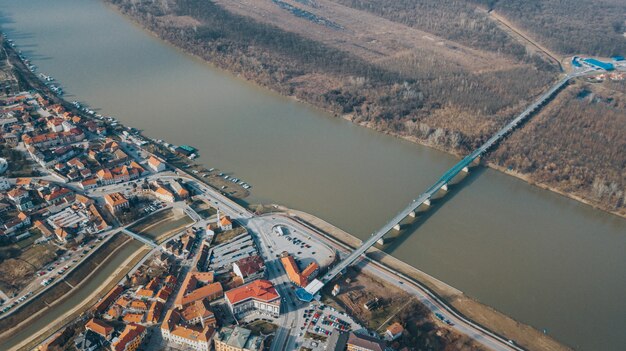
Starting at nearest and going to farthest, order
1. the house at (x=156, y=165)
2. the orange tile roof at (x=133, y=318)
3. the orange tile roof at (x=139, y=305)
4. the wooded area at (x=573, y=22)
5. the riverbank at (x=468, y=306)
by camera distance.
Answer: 1. the orange tile roof at (x=133, y=318)
2. the orange tile roof at (x=139, y=305)
3. the riverbank at (x=468, y=306)
4. the house at (x=156, y=165)
5. the wooded area at (x=573, y=22)

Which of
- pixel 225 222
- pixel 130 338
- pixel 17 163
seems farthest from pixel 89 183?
pixel 130 338

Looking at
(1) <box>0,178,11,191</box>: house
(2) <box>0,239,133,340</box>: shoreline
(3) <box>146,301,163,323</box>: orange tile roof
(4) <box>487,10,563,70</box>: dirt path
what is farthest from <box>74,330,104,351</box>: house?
(4) <box>487,10,563,70</box>: dirt path

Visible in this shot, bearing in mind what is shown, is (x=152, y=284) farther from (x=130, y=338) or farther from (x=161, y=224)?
(x=161, y=224)

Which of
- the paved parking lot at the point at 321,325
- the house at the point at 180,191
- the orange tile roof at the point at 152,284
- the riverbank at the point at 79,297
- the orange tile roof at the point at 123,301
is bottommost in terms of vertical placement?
the riverbank at the point at 79,297

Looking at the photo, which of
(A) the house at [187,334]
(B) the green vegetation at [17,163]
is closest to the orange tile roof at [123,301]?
(A) the house at [187,334]

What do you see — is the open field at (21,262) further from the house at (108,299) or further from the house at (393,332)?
the house at (393,332)

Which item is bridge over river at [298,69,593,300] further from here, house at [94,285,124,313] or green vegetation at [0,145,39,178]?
green vegetation at [0,145,39,178]

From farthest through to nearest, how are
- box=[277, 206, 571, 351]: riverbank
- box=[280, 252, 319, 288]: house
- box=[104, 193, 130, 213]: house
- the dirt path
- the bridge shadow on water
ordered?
the dirt path, box=[104, 193, 130, 213]: house, the bridge shadow on water, box=[280, 252, 319, 288]: house, box=[277, 206, 571, 351]: riverbank

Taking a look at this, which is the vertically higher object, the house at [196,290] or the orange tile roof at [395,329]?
the orange tile roof at [395,329]
